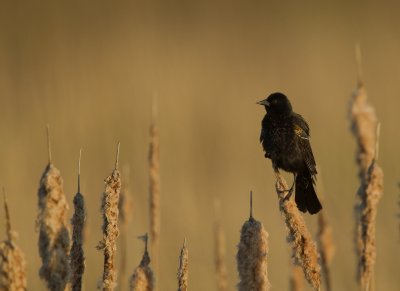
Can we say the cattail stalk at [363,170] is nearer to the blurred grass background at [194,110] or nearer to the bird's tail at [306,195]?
the bird's tail at [306,195]

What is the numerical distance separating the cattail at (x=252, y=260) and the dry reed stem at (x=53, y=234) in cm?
61

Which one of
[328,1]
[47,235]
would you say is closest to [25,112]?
[47,235]

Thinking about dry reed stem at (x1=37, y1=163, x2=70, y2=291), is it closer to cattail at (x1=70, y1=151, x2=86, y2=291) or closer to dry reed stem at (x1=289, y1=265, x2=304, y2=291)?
cattail at (x1=70, y1=151, x2=86, y2=291)

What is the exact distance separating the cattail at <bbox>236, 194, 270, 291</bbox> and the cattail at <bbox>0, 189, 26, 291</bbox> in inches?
29.4

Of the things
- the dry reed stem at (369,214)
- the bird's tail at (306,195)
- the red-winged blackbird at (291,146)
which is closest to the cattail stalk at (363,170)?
the dry reed stem at (369,214)

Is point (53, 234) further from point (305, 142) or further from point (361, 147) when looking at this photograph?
point (305, 142)

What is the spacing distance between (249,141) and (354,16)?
1123cm

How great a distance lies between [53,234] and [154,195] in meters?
1.42

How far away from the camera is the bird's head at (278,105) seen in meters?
5.17

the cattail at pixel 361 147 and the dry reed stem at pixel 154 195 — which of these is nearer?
the cattail at pixel 361 147

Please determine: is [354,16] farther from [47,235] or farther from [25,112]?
[47,235]

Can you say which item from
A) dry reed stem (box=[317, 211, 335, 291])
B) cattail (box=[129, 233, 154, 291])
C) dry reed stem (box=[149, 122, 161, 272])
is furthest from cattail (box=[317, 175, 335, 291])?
cattail (box=[129, 233, 154, 291])

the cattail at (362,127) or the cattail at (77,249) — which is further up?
the cattail at (362,127)

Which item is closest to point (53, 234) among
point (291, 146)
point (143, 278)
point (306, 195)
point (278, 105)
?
point (143, 278)
